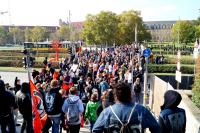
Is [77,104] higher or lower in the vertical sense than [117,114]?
lower

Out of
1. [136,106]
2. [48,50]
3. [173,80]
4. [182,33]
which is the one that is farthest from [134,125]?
[182,33]

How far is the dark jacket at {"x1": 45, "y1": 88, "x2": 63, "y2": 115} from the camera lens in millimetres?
9680

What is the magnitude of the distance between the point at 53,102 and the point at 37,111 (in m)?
0.46

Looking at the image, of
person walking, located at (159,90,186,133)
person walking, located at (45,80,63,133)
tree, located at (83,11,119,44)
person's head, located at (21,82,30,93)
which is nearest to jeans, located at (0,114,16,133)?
person's head, located at (21,82,30,93)

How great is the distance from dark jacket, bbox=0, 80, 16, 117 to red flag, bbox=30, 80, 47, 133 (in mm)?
600

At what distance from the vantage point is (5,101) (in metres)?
9.91

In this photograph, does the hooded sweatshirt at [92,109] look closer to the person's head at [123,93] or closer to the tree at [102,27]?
the person's head at [123,93]

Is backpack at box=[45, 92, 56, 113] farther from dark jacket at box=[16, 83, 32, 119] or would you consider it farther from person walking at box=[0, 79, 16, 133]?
person walking at box=[0, 79, 16, 133]

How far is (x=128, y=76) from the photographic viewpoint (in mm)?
20969

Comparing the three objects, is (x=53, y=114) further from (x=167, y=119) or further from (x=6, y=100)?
(x=167, y=119)

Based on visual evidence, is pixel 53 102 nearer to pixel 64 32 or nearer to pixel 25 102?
pixel 25 102

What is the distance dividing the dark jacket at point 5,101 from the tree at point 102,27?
7053 centimetres

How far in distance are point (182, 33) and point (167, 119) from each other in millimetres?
110525

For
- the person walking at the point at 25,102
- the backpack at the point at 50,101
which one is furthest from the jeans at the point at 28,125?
the backpack at the point at 50,101
